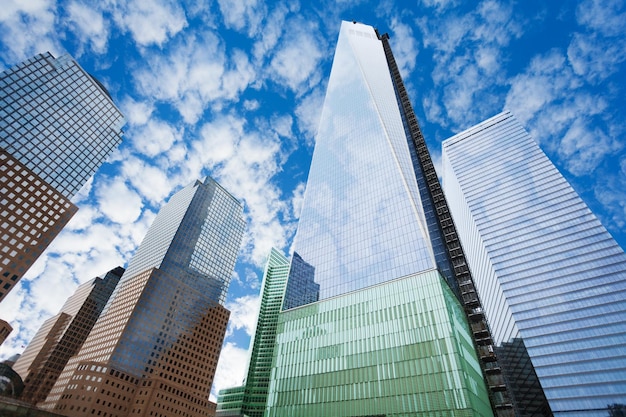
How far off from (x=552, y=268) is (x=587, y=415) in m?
42.7

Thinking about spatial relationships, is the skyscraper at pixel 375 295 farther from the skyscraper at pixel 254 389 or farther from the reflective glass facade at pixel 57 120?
the skyscraper at pixel 254 389

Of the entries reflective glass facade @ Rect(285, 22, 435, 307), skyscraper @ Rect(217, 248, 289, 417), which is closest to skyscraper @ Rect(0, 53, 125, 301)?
reflective glass facade @ Rect(285, 22, 435, 307)

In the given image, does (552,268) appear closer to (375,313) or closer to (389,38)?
(375,313)

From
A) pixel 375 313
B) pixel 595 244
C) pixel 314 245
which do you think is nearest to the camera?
pixel 375 313

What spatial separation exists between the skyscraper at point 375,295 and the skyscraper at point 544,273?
166 feet

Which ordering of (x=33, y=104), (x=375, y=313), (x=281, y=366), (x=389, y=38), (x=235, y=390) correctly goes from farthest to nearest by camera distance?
(x=389, y=38)
(x=235, y=390)
(x=33, y=104)
(x=281, y=366)
(x=375, y=313)

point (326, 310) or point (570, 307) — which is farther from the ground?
point (570, 307)

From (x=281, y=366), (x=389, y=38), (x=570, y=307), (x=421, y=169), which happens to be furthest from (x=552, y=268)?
(x=389, y=38)

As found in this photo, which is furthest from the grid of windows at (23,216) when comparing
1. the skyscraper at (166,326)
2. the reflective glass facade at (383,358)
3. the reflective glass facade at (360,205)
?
the reflective glass facade at (383,358)

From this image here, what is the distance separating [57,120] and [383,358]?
4337 inches

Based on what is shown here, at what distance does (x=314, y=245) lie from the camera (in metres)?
91.0

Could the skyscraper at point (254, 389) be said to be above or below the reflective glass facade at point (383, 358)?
above

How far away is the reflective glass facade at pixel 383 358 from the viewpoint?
49719 millimetres

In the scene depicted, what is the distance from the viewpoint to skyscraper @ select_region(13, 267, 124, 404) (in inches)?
6555
